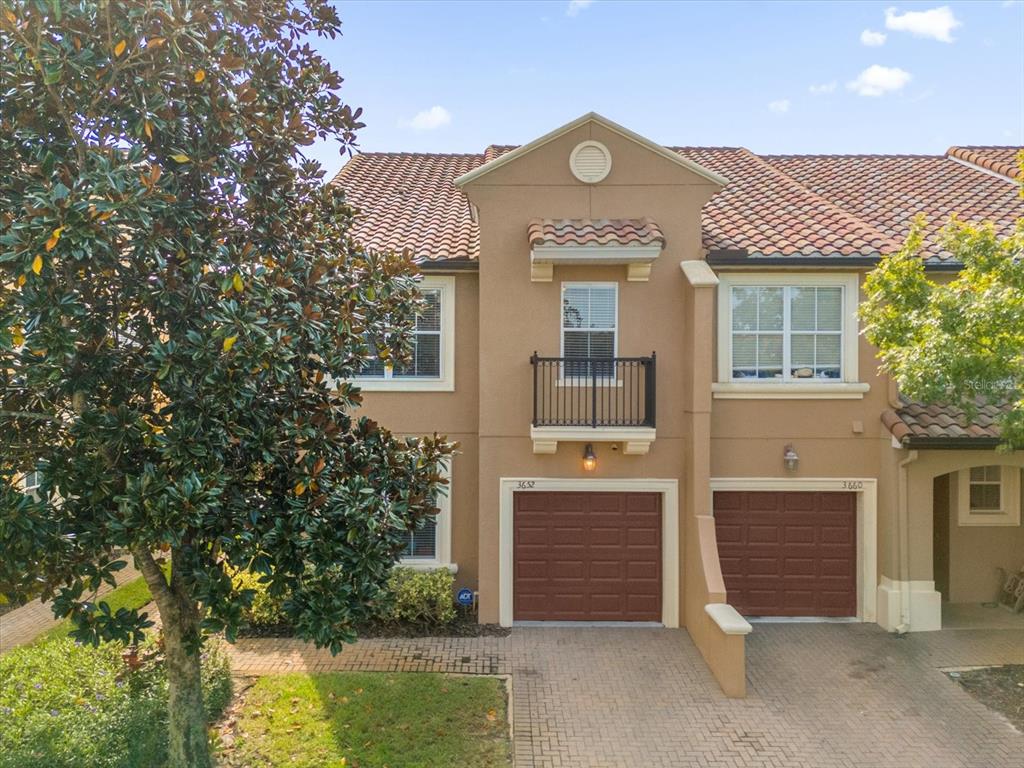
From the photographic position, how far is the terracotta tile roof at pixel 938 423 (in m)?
10.2

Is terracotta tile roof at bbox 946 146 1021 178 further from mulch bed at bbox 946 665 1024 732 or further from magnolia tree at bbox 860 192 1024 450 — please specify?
mulch bed at bbox 946 665 1024 732

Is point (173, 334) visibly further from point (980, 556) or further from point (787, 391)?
point (980, 556)

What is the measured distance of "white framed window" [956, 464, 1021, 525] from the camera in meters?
12.2

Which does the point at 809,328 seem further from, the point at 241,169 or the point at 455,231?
the point at 241,169

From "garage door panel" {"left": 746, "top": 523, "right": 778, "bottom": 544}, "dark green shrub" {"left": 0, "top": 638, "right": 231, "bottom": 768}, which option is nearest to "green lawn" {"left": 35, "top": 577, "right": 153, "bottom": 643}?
"dark green shrub" {"left": 0, "top": 638, "right": 231, "bottom": 768}

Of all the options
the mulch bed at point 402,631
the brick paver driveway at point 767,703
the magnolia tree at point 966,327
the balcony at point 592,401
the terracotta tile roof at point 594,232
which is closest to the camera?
the brick paver driveway at point 767,703

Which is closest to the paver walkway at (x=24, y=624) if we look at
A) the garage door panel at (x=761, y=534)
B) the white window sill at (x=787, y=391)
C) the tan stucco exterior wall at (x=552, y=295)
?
the tan stucco exterior wall at (x=552, y=295)

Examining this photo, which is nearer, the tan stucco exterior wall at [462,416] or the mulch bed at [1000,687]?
the mulch bed at [1000,687]

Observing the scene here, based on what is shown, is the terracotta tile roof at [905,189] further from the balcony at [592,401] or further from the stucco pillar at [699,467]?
the balcony at [592,401]

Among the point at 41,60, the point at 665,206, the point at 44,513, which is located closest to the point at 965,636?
the point at 665,206

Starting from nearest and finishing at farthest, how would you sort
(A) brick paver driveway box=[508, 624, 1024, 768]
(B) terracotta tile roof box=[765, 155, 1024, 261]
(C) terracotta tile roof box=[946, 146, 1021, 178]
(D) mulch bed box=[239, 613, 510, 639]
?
(A) brick paver driveway box=[508, 624, 1024, 768], (D) mulch bed box=[239, 613, 510, 639], (B) terracotta tile roof box=[765, 155, 1024, 261], (C) terracotta tile roof box=[946, 146, 1021, 178]

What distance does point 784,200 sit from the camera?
1295 cm

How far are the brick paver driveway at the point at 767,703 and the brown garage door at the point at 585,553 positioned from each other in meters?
0.51

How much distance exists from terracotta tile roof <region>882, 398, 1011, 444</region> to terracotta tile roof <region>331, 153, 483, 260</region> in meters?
7.64
